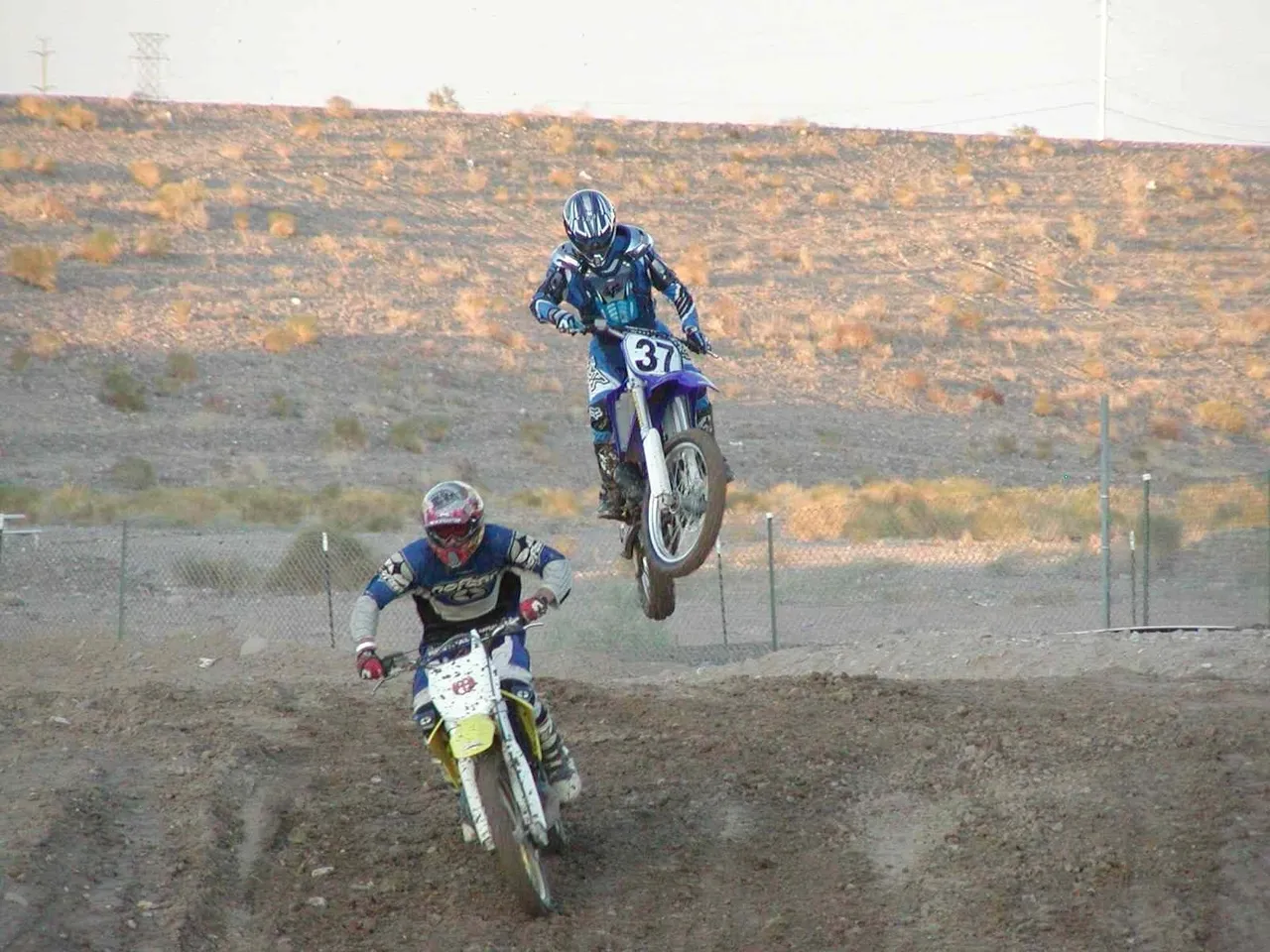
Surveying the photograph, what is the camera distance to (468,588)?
27.9ft

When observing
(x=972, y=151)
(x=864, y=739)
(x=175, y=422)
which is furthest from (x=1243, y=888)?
(x=972, y=151)

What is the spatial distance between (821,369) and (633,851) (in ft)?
102

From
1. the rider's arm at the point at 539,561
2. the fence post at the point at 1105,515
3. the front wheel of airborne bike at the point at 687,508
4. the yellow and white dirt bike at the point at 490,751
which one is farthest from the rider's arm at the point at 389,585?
the fence post at the point at 1105,515

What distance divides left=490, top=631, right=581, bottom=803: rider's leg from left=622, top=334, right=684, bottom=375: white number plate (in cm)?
183

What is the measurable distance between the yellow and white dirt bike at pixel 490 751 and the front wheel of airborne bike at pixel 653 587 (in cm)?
167

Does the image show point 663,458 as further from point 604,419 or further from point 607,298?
point 607,298

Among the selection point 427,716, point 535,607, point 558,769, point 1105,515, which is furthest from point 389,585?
point 1105,515

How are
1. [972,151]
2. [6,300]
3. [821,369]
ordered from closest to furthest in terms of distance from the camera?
[6,300]
[821,369]
[972,151]

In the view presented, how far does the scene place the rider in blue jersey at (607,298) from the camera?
375 inches

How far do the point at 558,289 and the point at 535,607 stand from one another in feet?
8.13

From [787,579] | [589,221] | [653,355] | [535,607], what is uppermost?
[589,221]

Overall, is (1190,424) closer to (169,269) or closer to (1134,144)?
(1134,144)

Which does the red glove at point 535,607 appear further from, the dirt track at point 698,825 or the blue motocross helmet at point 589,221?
the blue motocross helmet at point 589,221

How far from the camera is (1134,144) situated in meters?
56.2
